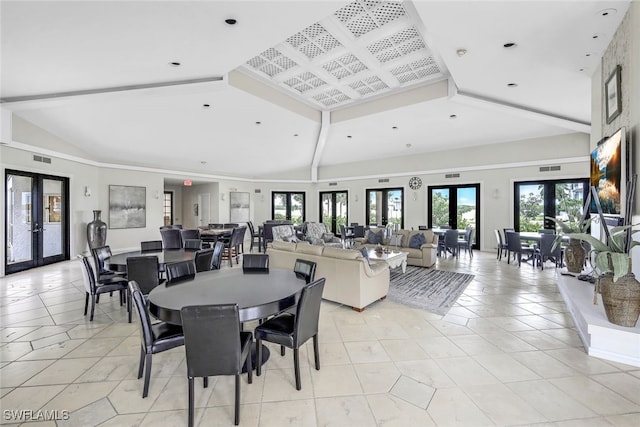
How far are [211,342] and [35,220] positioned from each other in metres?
7.36

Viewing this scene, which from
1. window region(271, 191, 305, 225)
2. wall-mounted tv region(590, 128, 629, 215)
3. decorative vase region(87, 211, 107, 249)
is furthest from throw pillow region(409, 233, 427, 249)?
decorative vase region(87, 211, 107, 249)

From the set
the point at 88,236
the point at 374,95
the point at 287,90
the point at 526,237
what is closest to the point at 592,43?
the point at 374,95

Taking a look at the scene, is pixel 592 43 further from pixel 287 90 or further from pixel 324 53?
pixel 287 90

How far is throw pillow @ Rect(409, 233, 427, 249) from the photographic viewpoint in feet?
22.6

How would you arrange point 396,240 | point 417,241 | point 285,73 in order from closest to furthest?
point 285,73 < point 417,241 < point 396,240

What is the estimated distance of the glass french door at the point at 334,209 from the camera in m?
12.2

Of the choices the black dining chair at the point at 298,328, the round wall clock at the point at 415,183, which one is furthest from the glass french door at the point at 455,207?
the black dining chair at the point at 298,328

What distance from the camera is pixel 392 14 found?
12.9 feet

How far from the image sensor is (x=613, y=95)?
3.38 meters

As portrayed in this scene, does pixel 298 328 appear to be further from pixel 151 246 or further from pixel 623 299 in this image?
pixel 151 246

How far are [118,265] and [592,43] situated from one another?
6.38 m

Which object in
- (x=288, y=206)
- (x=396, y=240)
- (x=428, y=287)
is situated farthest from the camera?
(x=288, y=206)

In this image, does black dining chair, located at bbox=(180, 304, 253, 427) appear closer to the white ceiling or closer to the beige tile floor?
the beige tile floor

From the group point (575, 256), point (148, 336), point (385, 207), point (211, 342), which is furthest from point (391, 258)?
point (385, 207)
